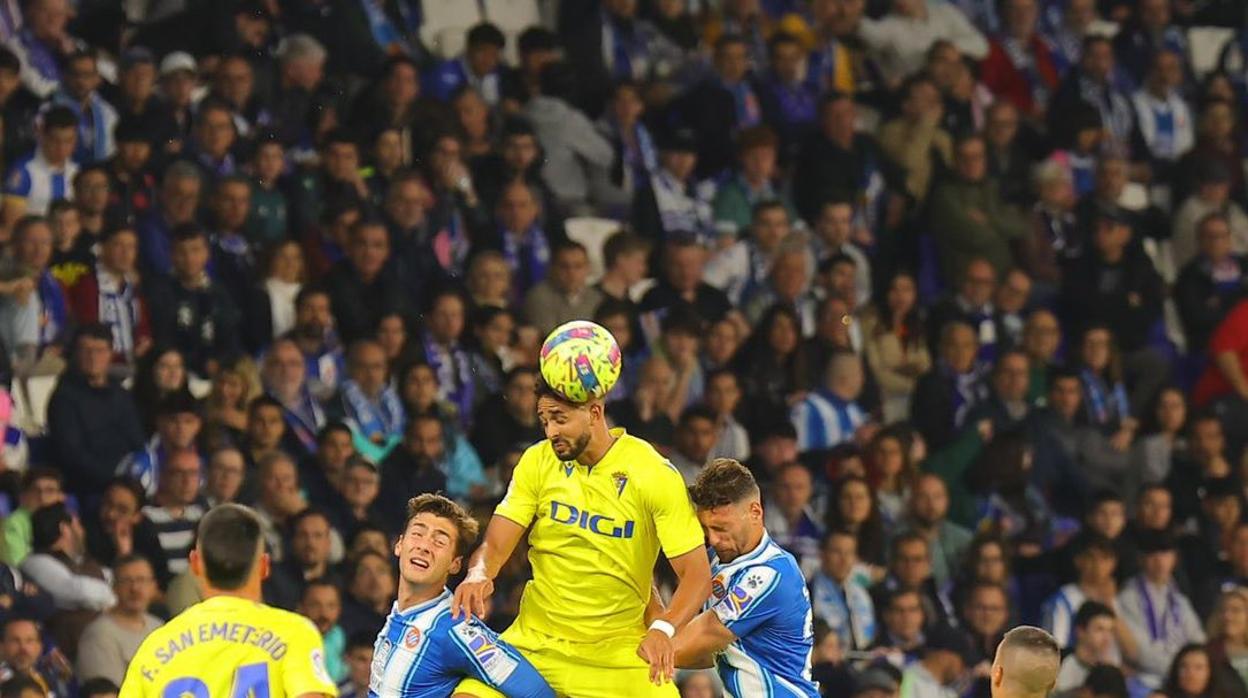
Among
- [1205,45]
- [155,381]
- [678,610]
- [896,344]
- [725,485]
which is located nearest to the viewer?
[678,610]

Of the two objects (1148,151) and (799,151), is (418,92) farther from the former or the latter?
(1148,151)

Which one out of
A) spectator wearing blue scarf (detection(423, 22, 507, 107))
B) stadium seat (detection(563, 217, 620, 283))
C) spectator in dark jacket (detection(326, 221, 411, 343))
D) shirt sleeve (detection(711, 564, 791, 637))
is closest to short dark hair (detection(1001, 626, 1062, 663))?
shirt sleeve (detection(711, 564, 791, 637))

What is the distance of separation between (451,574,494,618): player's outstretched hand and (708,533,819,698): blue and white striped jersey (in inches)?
36.6

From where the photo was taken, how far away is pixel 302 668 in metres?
9.89

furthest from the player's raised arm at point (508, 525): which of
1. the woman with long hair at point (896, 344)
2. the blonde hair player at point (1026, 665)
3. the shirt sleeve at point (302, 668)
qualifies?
the woman with long hair at point (896, 344)

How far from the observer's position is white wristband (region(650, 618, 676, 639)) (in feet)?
35.6

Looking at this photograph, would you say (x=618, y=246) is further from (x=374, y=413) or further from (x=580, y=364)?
(x=580, y=364)

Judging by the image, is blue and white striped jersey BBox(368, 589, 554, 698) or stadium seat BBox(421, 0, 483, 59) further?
stadium seat BBox(421, 0, 483, 59)

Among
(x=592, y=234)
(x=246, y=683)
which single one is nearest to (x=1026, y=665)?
(x=246, y=683)

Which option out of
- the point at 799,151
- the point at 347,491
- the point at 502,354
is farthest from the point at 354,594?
the point at 799,151

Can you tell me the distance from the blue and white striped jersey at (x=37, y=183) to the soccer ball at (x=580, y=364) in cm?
669

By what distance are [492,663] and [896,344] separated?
Result: 9.00m

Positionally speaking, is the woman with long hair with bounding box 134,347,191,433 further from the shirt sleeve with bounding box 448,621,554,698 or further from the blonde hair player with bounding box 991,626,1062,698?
the blonde hair player with bounding box 991,626,1062,698

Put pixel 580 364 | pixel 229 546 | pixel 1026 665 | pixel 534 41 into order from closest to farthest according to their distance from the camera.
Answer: pixel 229 546, pixel 1026 665, pixel 580 364, pixel 534 41
